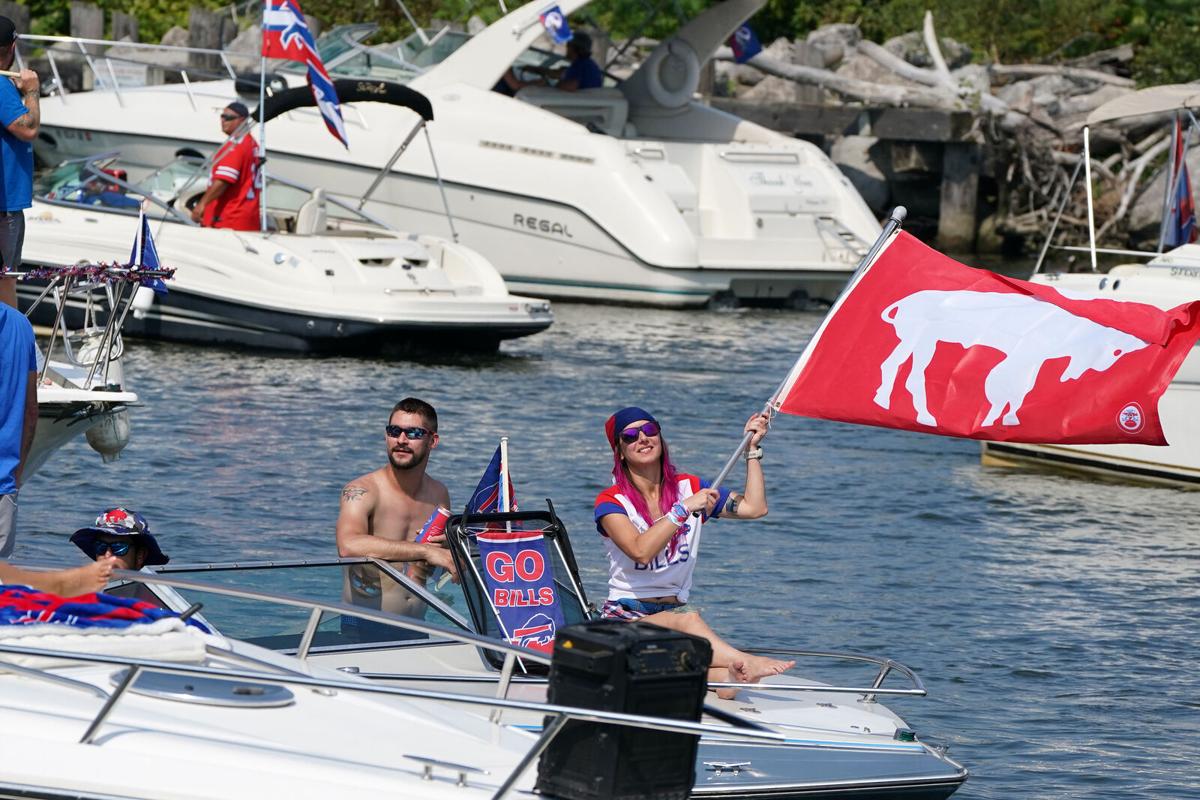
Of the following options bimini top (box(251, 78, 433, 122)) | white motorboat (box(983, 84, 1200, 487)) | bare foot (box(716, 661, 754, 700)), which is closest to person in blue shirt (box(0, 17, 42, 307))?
bare foot (box(716, 661, 754, 700))

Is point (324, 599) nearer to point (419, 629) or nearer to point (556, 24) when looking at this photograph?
point (419, 629)

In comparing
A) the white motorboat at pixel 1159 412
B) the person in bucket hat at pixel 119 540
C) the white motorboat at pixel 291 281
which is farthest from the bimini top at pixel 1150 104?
the person in bucket hat at pixel 119 540

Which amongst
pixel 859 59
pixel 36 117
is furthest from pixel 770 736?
pixel 859 59

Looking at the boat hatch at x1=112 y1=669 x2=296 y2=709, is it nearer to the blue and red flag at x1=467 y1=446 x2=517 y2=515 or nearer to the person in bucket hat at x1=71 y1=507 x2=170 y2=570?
the person in bucket hat at x1=71 y1=507 x2=170 y2=570

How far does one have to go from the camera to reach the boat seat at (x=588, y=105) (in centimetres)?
2300

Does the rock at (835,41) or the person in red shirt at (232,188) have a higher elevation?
the rock at (835,41)

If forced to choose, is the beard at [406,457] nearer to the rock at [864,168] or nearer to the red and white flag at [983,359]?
the red and white flag at [983,359]

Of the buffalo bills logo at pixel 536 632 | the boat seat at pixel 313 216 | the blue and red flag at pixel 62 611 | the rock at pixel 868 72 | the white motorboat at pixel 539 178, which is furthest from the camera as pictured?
the rock at pixel 868 72

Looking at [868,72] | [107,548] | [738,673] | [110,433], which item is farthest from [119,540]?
[868,72]

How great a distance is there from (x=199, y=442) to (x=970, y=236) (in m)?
16.4

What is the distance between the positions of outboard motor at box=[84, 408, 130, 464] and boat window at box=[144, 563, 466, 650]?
12.3 feet

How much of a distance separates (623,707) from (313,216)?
12.9m

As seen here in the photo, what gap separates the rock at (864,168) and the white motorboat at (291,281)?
12.7 metres

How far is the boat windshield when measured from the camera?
6789 millimetres
